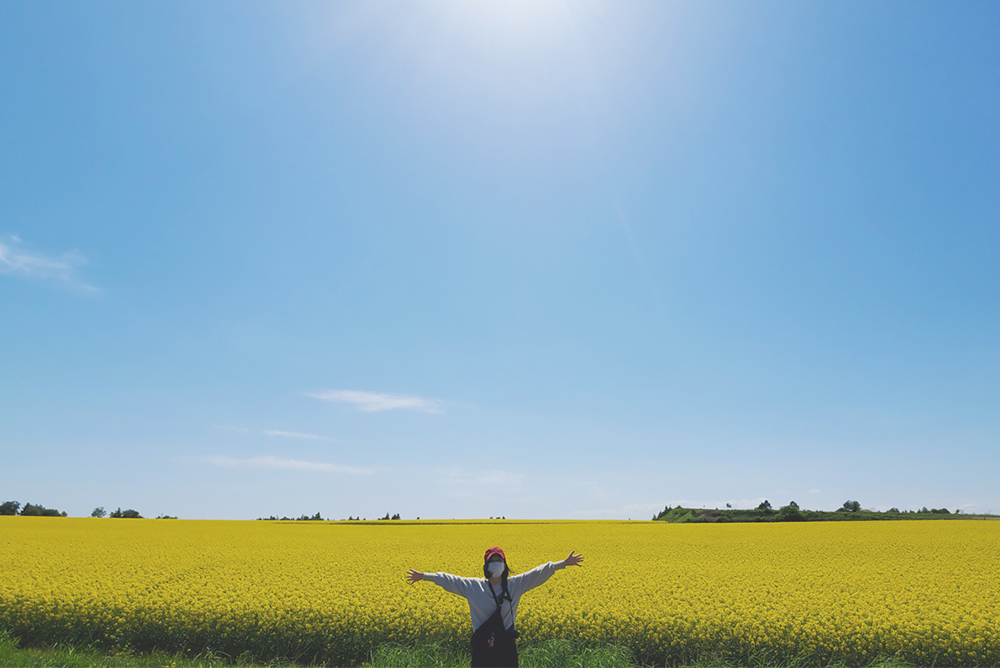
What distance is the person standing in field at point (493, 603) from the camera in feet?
15.2

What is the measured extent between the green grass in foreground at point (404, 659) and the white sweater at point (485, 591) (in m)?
4.17

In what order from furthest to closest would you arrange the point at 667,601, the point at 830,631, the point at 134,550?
the point at 134,550 → the point at 667,601 → the point at 830,631

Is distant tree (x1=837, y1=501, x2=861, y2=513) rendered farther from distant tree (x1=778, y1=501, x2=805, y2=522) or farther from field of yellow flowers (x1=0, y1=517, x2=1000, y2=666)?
field of yellow flowers (x1=0, y1=517, x2=1000, y2=666)

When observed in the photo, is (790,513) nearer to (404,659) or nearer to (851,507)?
(851,507)

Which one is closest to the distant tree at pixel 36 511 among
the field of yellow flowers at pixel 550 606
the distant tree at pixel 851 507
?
the field of yellow flowers at pixel 550 606

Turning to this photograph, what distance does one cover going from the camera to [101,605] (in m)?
10.2

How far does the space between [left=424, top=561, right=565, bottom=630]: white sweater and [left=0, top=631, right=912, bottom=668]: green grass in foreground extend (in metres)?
4.17

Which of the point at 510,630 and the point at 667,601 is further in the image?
the point at 667,601

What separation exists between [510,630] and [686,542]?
19487 millimetres

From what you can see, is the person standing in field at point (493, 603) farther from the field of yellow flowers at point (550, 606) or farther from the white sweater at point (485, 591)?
the field of yellow flowers at point (550, 606)

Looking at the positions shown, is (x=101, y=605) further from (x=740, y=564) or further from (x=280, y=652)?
(x=740, y=564)

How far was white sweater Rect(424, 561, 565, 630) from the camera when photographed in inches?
190

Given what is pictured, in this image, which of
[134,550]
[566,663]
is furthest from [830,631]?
[134,550]

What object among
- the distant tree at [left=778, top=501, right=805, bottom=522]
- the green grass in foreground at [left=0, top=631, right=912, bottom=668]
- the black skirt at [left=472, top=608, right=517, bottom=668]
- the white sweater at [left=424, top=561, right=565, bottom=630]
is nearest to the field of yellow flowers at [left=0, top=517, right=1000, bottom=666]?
the green grass in foreground at [left=0, top=631, right=912, bottom=668]
